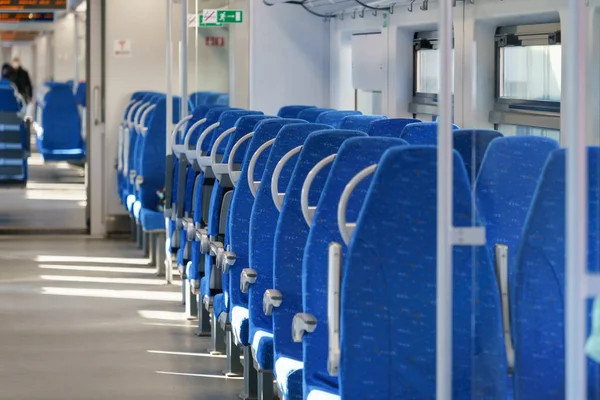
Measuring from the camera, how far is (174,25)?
1073 centimetres

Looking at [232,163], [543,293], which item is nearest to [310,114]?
[232,163]

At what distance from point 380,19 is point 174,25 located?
10.1 ft

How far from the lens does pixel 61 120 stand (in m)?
13.3

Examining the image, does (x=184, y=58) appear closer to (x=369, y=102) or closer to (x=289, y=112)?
(x=289, y=112)

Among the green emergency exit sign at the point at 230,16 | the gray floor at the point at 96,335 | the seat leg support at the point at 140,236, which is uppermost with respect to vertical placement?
the green emergency exit sign at the point at 230,16

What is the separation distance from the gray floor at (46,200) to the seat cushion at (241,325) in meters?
7.11

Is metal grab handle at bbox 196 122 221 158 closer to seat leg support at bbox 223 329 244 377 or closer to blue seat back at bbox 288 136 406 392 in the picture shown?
seat leg support at bbox 223 329 244 377

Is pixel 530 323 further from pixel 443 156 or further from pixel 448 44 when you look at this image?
pixel 448 44

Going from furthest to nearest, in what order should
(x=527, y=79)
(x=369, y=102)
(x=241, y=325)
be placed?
1. (x=369, y=102)
2. (x=241, y=325)
3. (x=527, y=79)

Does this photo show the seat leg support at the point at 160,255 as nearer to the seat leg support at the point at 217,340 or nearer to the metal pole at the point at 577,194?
the seat leg support at the point at 217,340

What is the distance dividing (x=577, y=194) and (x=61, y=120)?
1175cm

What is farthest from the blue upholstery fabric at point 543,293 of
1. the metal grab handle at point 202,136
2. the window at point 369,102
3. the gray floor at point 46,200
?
the gray floor at point 46,200

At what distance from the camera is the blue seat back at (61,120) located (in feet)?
43.0

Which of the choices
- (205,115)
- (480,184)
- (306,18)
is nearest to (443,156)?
(480,184)
